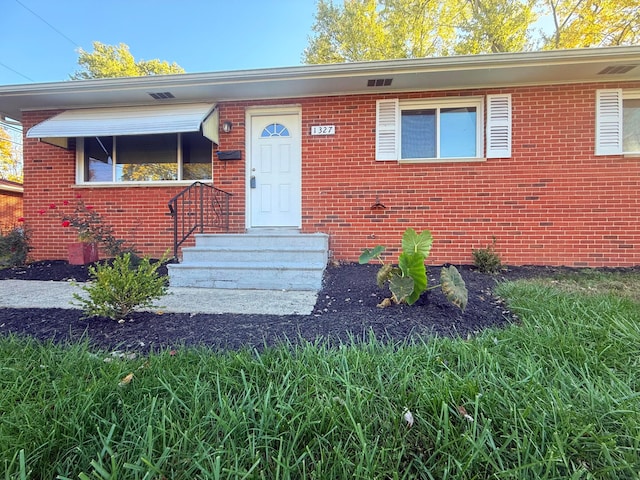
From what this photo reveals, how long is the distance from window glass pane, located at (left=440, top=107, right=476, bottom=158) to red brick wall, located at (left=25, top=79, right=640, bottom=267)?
0.83 ft

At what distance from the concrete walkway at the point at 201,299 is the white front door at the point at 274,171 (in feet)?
6.92

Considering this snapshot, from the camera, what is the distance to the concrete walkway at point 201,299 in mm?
3090

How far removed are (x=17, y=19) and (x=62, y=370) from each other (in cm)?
1952

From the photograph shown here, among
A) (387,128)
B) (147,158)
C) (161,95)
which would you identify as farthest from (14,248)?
(387,128)

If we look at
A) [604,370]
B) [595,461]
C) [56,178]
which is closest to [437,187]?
[604,370]

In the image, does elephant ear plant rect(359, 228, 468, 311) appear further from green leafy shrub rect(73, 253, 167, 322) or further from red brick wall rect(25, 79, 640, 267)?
red brick wall rect(25, 79, 640, 267)

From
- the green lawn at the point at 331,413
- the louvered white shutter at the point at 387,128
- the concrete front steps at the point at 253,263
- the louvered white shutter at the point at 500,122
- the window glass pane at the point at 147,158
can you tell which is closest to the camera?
the green lawn at the point at 331,413

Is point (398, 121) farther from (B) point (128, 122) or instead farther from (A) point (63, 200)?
(A) point (63, 200)

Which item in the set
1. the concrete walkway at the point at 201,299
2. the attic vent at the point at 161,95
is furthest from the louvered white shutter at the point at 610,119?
the attic vent at the point at 161,95

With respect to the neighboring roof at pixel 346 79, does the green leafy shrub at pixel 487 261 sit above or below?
below

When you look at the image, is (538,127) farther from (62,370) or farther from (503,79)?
(62,370)

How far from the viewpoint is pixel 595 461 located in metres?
1.11

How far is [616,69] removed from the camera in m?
4.71

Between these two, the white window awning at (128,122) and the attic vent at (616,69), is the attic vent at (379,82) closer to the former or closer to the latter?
the white window awning at (128,122)
